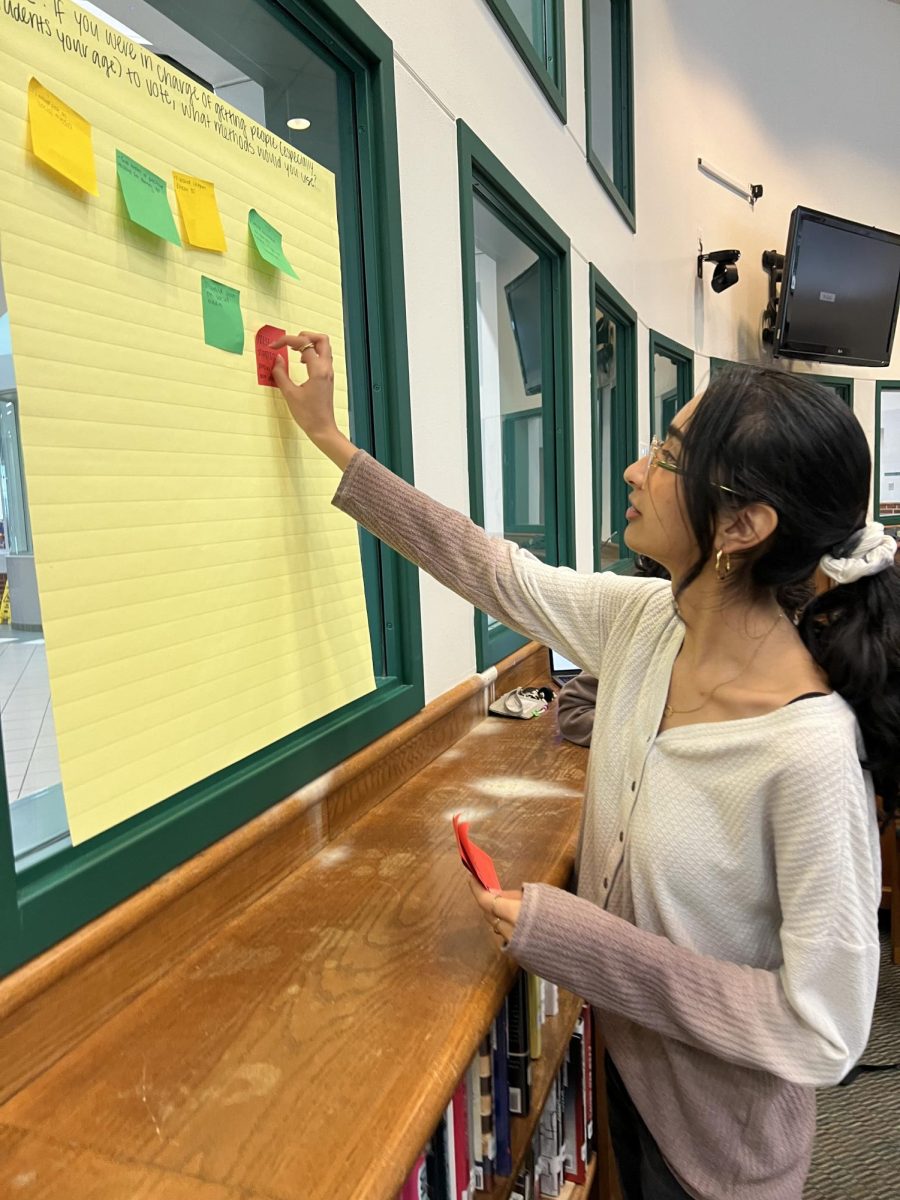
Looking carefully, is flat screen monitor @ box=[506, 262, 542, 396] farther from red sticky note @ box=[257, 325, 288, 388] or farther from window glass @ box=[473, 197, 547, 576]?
red sticky note @ box=[257, 325, 288, 388]

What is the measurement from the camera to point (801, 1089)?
972mm

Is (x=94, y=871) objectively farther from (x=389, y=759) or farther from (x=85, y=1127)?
(x=389, y=759)

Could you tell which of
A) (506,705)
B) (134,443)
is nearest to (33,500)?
(134,443)

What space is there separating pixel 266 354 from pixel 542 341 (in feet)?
6.29

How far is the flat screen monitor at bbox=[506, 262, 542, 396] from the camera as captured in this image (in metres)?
2.72

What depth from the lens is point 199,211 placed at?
95 cm

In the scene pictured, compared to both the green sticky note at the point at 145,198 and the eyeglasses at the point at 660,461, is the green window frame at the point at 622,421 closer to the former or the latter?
the eyeglasses at the point at 660,461

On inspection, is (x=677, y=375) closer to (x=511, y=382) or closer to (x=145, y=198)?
(x=511, y=382)

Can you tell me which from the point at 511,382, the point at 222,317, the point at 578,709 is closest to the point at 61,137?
the point at 222,317

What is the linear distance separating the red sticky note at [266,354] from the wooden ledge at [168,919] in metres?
0.56

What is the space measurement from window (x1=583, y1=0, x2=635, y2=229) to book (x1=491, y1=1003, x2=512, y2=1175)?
3333mm

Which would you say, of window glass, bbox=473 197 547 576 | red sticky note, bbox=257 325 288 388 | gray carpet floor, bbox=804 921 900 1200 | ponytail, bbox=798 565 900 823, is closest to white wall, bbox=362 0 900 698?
window glass, bbox=473 197 547 576

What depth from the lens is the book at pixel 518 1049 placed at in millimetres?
1052

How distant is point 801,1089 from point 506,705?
1.03 meters
